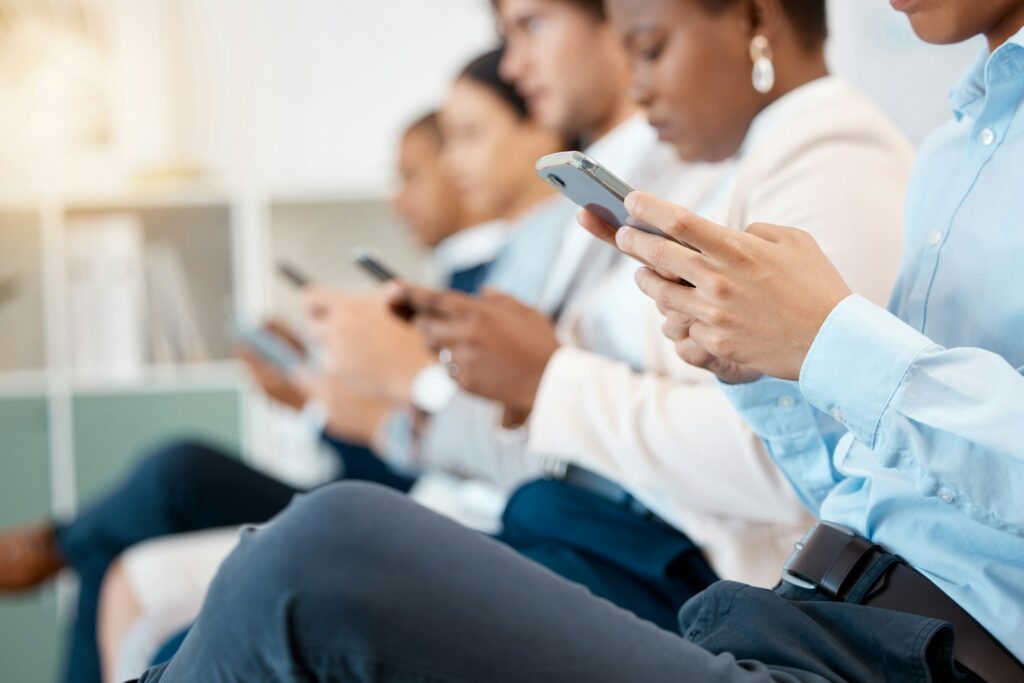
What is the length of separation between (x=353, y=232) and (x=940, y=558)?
2.65 meters

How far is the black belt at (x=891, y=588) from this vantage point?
73 centimetres

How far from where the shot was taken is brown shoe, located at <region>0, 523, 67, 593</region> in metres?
1.93

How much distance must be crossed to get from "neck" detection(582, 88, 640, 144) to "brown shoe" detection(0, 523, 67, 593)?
1119 millimetres

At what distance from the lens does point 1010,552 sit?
0.75m

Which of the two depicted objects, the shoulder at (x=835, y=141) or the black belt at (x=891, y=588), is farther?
the shoulder at (x=835, y=141)

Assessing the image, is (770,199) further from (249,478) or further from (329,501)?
(249,478)

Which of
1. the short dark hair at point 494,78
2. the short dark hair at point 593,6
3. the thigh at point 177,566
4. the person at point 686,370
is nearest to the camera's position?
the person at point 686,370

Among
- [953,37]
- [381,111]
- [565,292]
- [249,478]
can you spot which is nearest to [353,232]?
[381,111]

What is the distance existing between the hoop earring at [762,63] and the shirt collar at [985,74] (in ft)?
0.99

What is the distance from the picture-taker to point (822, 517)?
0.90 metres

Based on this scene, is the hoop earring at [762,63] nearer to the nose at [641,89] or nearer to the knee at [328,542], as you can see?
the nose at [641,89]

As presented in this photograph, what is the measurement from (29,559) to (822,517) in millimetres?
1471

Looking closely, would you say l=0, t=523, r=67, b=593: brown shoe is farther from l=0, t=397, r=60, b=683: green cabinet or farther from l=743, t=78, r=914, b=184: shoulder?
l=743, t=78, r=914, b=184: shoulder

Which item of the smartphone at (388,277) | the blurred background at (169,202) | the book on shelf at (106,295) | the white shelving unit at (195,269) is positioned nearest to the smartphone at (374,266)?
→ the smartphone at (388,277)
